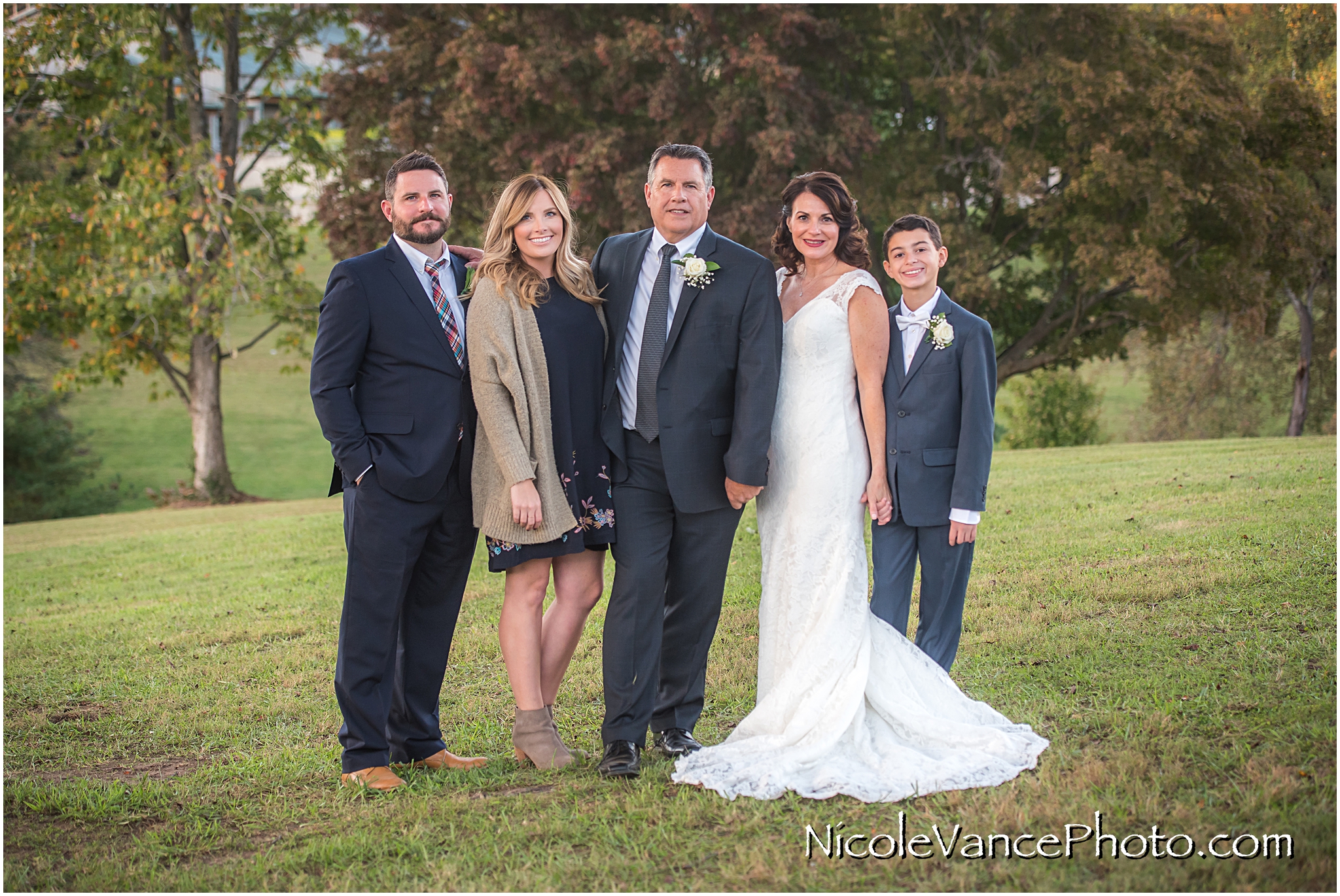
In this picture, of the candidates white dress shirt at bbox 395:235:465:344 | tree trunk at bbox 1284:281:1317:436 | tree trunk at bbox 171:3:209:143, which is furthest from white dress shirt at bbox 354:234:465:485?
tree trunk at bbox 1284:281:1317:436

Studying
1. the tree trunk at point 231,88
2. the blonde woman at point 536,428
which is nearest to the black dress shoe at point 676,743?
the blonde woman at point 536,428

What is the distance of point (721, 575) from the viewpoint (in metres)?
4.21

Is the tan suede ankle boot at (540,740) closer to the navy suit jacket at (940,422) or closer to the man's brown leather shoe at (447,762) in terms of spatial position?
the man's brown leather shoe at (447,762)

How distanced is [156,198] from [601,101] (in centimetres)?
699

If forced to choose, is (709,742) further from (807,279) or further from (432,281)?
(432,281)

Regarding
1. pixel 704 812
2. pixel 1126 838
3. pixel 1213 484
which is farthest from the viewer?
pixel 1213 484

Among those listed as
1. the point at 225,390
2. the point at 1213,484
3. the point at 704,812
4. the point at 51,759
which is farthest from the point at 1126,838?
the point at 225,390

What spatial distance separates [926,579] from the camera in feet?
14.8

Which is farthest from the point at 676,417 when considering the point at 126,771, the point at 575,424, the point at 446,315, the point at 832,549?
the point at 126,771

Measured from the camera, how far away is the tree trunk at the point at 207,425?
18.7 m

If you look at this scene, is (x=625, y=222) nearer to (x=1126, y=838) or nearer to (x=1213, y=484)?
(x=1213, y=484)

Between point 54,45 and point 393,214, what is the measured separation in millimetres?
16845

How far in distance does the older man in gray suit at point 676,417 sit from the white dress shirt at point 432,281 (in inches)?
22.9

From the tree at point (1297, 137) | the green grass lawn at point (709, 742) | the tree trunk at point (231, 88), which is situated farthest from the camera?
the tree trunk at point (231, 88)
